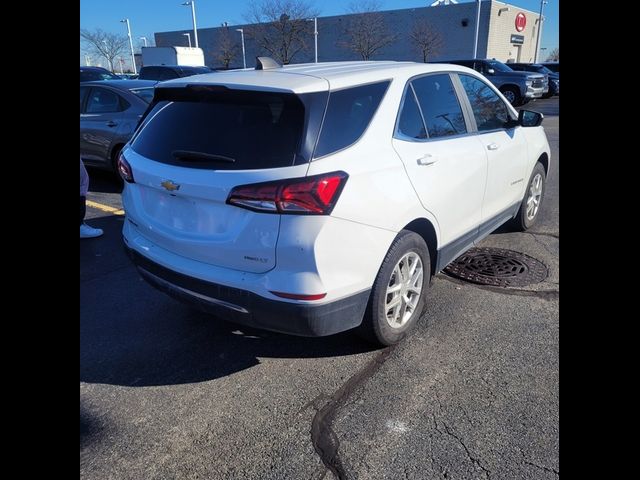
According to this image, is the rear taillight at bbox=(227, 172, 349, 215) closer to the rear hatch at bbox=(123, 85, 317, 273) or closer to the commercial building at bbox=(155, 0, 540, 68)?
the rear hatch at bbox=(123, 85, 317, 273)

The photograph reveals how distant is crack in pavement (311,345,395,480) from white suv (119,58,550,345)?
0.22 metres

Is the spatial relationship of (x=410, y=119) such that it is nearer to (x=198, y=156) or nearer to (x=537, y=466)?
(x=198, y=156)

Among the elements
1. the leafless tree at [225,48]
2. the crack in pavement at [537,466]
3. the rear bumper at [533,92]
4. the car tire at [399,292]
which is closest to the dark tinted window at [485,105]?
the car tire at [399,292]

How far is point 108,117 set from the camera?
7.45 meters

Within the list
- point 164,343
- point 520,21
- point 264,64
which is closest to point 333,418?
point 164,343

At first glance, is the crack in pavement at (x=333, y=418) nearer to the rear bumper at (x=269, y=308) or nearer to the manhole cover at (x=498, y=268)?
the rear bumper at (x=269, y=308)

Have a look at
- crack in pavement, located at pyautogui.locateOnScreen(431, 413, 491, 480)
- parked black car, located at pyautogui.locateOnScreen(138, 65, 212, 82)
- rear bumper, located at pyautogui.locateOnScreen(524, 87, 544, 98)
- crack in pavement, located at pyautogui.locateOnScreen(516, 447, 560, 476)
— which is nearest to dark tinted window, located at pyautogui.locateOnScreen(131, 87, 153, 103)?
crack in pavement, located at pyautogui.locateOnScreen(431, 413, 491, 480)

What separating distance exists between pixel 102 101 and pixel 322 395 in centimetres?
677

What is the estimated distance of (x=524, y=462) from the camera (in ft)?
7.18
